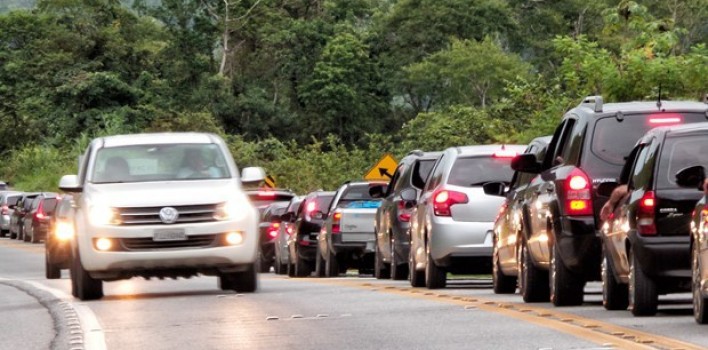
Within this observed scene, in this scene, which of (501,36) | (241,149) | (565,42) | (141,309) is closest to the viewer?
(141,309)

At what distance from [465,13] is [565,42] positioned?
5536 centimetres

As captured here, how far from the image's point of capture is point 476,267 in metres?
23.1

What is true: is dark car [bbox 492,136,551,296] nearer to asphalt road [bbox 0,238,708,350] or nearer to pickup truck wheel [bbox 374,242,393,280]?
asphalt road [bbox 0,238,708,350]

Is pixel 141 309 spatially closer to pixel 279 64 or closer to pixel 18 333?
pixel 18 333

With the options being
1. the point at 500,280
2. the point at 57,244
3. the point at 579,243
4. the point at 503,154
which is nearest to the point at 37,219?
the point at 57,244

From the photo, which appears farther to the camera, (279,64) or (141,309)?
(279,64)

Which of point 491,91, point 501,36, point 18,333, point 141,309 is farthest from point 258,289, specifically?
point 501,36

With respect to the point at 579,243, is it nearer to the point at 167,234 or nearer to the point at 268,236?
the point at 167,234

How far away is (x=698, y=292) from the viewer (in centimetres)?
1400

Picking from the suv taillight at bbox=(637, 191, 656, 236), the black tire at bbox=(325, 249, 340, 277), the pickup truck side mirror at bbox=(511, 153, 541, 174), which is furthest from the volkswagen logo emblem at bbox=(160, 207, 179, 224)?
the black tire at bbox=(325, 249, 340, 277)

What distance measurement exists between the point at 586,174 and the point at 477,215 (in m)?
6.06

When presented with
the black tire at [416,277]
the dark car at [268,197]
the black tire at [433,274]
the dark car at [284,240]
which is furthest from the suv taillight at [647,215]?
the dark car at [268,197]

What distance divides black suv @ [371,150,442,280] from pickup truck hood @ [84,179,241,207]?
4831mm

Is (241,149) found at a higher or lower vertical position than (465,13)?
lower
